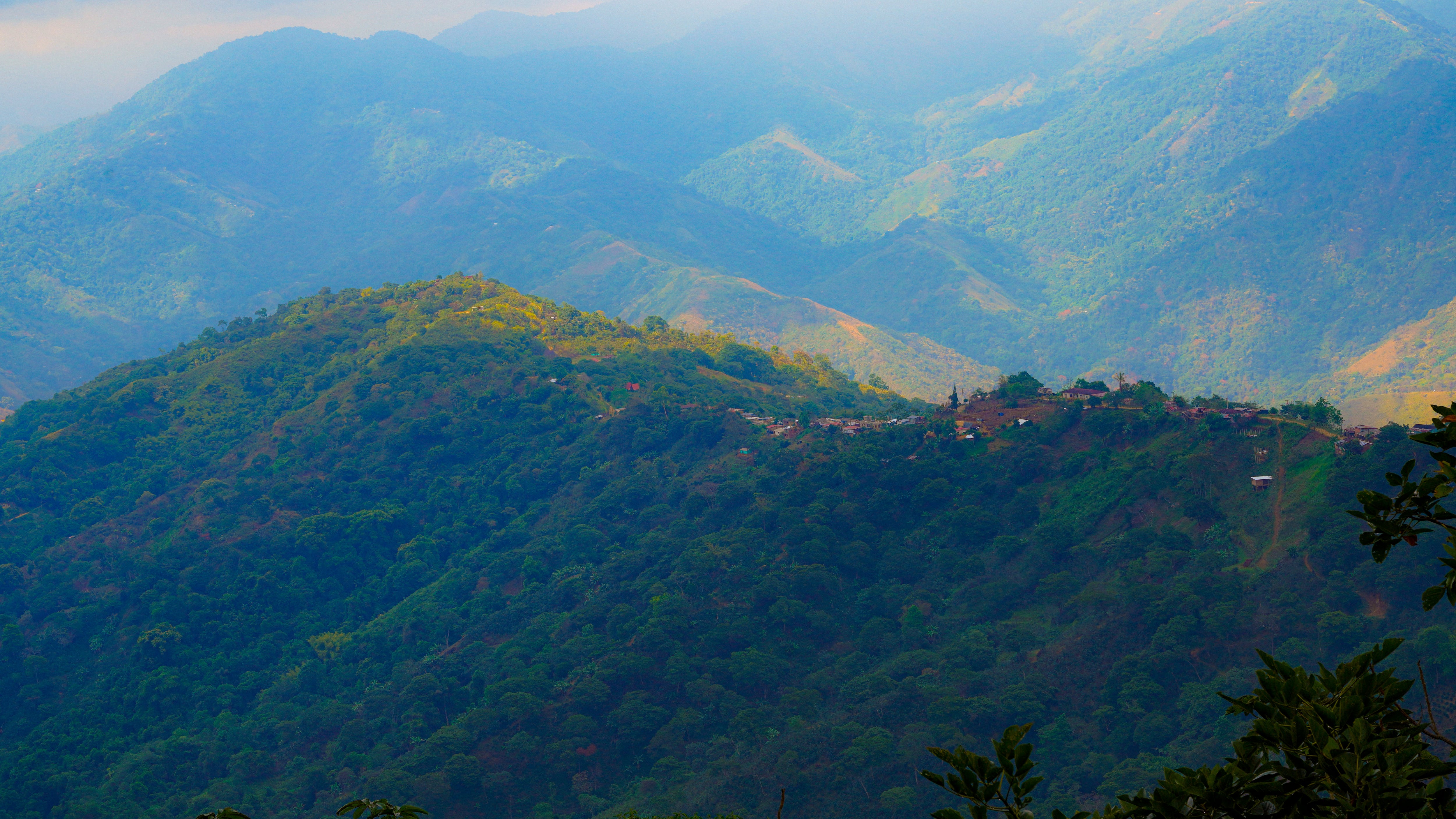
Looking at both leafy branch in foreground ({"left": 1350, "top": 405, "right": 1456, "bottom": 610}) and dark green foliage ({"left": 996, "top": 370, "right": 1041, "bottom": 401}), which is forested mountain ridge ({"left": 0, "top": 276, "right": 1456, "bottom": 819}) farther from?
leafy branch in foreground ({"left": 1350, "top": 405, "right": 1456, "bottom": 610})

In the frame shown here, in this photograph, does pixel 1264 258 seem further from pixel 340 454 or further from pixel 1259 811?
pixel 1259 811

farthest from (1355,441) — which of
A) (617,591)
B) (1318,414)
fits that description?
(617,591)

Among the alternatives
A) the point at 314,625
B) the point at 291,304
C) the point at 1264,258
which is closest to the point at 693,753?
the point at 314,625

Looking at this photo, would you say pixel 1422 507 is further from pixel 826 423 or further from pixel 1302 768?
pixel 826 423

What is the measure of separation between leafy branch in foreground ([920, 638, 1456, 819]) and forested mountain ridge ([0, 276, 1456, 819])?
34.7m

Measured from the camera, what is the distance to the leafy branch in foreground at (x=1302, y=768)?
809cm

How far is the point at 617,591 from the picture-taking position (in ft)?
209

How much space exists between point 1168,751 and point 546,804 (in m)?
25.8

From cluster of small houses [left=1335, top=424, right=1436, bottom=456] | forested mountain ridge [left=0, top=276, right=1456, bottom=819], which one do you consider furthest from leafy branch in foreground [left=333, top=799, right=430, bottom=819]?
cluster of small houses [left=1335, top=424, right=1436, bottom=456]

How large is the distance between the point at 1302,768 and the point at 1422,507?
2179 mm

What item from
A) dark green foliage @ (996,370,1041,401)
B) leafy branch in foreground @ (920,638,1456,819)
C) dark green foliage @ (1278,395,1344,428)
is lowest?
dark green foliage @ (1278,395,1344,428)

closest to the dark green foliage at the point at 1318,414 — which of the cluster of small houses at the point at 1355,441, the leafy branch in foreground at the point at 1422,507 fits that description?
the cluster of small houses at the point at 1355,441

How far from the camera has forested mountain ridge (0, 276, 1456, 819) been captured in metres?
46.3

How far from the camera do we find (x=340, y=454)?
91.2 m
